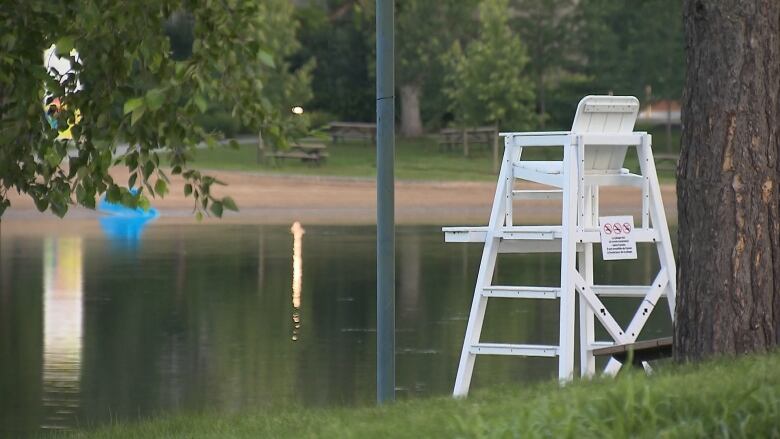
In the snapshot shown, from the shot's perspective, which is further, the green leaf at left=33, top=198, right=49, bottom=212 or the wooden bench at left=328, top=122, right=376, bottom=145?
the wooden bench at left=328, top=122, right=376, bottom=145

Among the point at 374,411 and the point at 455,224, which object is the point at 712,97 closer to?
the point at 374,411

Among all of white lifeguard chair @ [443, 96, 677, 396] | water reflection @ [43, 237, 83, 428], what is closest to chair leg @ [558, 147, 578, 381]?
white lifeguard chair @ [443, 96, 677, 396]

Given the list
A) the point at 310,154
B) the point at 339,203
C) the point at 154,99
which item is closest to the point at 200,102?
the point at 154,99

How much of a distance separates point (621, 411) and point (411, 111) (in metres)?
55.4

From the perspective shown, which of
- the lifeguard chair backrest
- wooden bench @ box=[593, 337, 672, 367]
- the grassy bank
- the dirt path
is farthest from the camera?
the grassy bank

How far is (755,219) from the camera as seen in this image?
773 centimetres

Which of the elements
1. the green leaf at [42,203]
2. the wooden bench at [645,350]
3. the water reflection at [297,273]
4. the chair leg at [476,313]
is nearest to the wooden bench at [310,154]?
the water reflection at [297,273]

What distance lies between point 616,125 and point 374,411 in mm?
2700

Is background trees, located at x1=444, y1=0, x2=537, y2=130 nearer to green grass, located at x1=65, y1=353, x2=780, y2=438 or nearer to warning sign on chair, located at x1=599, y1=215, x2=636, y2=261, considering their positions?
warning sign on chair, located at x1=599, y1=215, x2=636, y2=261

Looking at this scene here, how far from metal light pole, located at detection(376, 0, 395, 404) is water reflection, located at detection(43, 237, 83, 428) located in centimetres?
240

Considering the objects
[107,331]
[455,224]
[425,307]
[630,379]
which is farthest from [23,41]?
[455,224]

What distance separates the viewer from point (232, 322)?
15.6 meters

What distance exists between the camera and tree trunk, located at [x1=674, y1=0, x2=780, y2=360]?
7.67 meters

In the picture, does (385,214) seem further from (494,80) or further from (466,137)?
(466,137)
